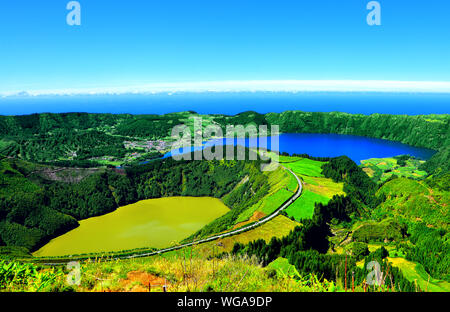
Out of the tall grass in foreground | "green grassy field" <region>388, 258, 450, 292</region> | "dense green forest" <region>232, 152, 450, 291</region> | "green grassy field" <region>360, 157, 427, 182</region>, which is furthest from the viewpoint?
"green grassy field" <region>360, 157, 427, 182</region>

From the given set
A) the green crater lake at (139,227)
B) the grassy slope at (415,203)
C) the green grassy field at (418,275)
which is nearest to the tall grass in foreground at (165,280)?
the green grassy field at (418,275)

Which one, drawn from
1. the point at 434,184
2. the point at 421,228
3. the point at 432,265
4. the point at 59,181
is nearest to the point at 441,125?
the point at 434,184

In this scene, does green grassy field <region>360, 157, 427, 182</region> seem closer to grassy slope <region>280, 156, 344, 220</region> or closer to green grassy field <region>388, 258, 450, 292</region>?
grassy slope <region>280, 156, 344, 220</region>

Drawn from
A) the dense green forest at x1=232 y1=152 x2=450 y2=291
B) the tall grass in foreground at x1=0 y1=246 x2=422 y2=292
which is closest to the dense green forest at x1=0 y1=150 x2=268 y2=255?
the dense green forest at x1=232 y1=152 x2=450 y2=291

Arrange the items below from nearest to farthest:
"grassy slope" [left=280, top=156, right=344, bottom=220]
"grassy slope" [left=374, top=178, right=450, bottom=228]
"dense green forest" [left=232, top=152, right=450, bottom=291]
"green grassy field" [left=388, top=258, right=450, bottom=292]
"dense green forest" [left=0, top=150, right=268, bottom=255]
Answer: "green grassy field" [left=388, top=258, right=450, bottom=292], "dense green forest" [left=232, top=152, right=450, bottom=291], "grassy slope" [left=374, top=178, right=450, bottom=228], "grassy slope" [left=280, top=156, right=344, bottom=220], "dense green forest" [left=0, top=150, right=268, bottom=255]

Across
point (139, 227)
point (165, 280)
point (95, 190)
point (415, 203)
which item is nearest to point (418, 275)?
point (415, 203)

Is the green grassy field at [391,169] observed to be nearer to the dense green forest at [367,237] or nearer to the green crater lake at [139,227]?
the dense green forest at [367,237]
